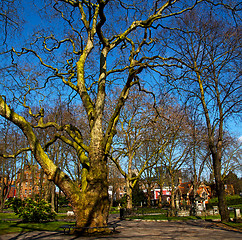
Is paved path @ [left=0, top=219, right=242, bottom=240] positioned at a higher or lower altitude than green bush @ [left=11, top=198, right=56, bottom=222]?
lower

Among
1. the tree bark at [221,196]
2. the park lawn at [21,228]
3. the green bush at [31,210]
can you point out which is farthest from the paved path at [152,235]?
the green bush at [31,210]

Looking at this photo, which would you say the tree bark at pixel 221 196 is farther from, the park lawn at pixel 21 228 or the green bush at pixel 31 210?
the green bush at pixel 31 210

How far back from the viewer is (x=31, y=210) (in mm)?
12922

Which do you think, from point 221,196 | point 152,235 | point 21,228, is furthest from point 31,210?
point 221,196

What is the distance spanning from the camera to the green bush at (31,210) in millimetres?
12891

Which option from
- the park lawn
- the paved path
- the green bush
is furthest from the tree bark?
the green bush

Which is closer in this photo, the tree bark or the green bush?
the green bush

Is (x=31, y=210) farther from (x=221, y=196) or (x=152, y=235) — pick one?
(x=221, y=196)

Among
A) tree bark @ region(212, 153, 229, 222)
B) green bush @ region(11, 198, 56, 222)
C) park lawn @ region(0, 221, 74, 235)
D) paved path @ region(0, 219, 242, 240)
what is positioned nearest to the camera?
paved path @ region(0, 219, 242, 240)

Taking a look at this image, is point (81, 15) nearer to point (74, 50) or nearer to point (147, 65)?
point (74, 50)

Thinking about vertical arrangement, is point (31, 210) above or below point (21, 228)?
above

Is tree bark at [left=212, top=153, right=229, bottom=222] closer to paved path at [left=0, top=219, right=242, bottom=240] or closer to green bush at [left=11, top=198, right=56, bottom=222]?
paved path at [left=0, top=219, right=242, bottom=240]

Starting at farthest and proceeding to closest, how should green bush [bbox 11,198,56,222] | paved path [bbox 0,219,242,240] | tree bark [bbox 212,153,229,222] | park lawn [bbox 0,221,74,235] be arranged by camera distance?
tree bark [bbox 212,153,229,222], green bush [bbox 11,198,56,222], park lawn [bbox 0,221,74,235], paved path [bbox 0,219,242,240]

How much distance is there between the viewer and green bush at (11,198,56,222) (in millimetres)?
12891
